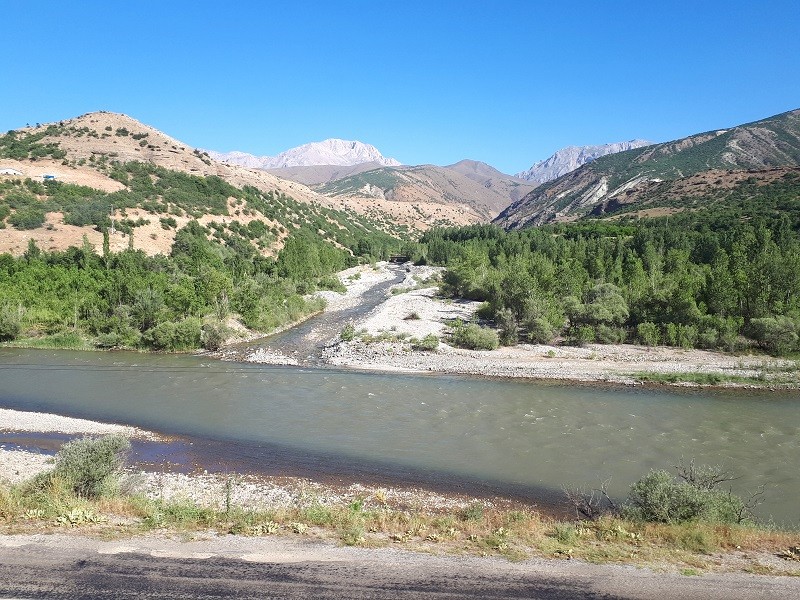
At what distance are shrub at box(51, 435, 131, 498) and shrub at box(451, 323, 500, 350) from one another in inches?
1153

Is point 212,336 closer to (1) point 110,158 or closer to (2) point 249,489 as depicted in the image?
(2) point 249,489

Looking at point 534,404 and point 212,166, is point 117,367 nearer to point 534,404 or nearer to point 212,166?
point 534,404

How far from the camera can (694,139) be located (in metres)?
186

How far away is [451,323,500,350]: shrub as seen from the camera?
39438 millimetres

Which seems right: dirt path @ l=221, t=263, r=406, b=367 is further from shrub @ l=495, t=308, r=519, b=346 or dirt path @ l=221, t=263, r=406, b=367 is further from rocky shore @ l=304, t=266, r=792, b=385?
shrub @ l=495, t=308, r=519, b=346

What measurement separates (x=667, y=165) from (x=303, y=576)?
600 ft

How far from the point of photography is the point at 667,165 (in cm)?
16400

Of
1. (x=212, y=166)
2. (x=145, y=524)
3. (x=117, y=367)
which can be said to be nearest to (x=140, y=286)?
(x=117, y=367)

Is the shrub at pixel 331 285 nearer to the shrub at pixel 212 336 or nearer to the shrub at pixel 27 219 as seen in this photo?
the shrub at pixel 212 336

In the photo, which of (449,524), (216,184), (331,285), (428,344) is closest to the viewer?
(449,524)

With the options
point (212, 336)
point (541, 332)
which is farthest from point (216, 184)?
point (541, 332)

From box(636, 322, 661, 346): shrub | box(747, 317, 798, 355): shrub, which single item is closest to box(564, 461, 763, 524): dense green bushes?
box(636, 322, 661, 346): shrub

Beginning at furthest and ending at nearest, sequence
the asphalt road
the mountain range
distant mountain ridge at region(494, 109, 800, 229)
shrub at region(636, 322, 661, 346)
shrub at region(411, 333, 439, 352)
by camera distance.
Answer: distant mountain ridge at region(494, 109, 800, 229) → the mountain range → shrub at region(636, 322, 661, 346) → shrub at region(411, 333, 439, 352) → the asphalt road

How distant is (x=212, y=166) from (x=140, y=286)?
249ft
